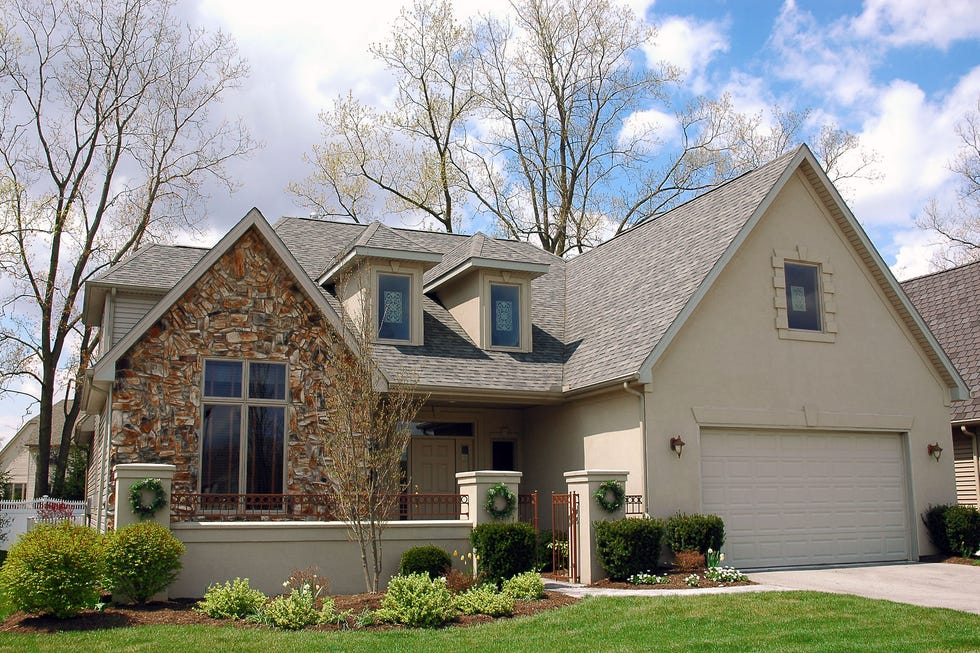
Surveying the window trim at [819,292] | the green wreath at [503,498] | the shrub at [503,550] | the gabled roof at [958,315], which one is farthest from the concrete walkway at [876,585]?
the gabled roof at [958,315]

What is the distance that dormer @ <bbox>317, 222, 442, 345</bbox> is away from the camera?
18.0 meters

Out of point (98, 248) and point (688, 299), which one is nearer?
point (688, 299)

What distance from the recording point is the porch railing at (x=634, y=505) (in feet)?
50.4

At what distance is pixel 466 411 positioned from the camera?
19500 millimetres

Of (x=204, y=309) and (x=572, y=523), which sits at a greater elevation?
(x=204, y=309)

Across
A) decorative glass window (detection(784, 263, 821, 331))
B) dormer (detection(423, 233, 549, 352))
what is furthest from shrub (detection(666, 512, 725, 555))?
dormer (detection(423, 233, 549, 352))

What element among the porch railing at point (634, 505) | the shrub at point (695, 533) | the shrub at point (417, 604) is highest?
the porch railing at point (634, 505)

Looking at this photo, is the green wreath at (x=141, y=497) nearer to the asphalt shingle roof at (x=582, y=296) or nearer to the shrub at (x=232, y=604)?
the shrub at (x=232, y=604)

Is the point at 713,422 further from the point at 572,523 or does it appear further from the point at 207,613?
the point at 207,613

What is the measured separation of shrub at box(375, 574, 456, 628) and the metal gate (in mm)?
3717

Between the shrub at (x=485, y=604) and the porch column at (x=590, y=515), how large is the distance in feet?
9.09

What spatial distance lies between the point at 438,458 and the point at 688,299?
634 cm

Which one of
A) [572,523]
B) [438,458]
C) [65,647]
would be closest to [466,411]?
[438,458]

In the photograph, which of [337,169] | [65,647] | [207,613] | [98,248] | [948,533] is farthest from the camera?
[337,169]
